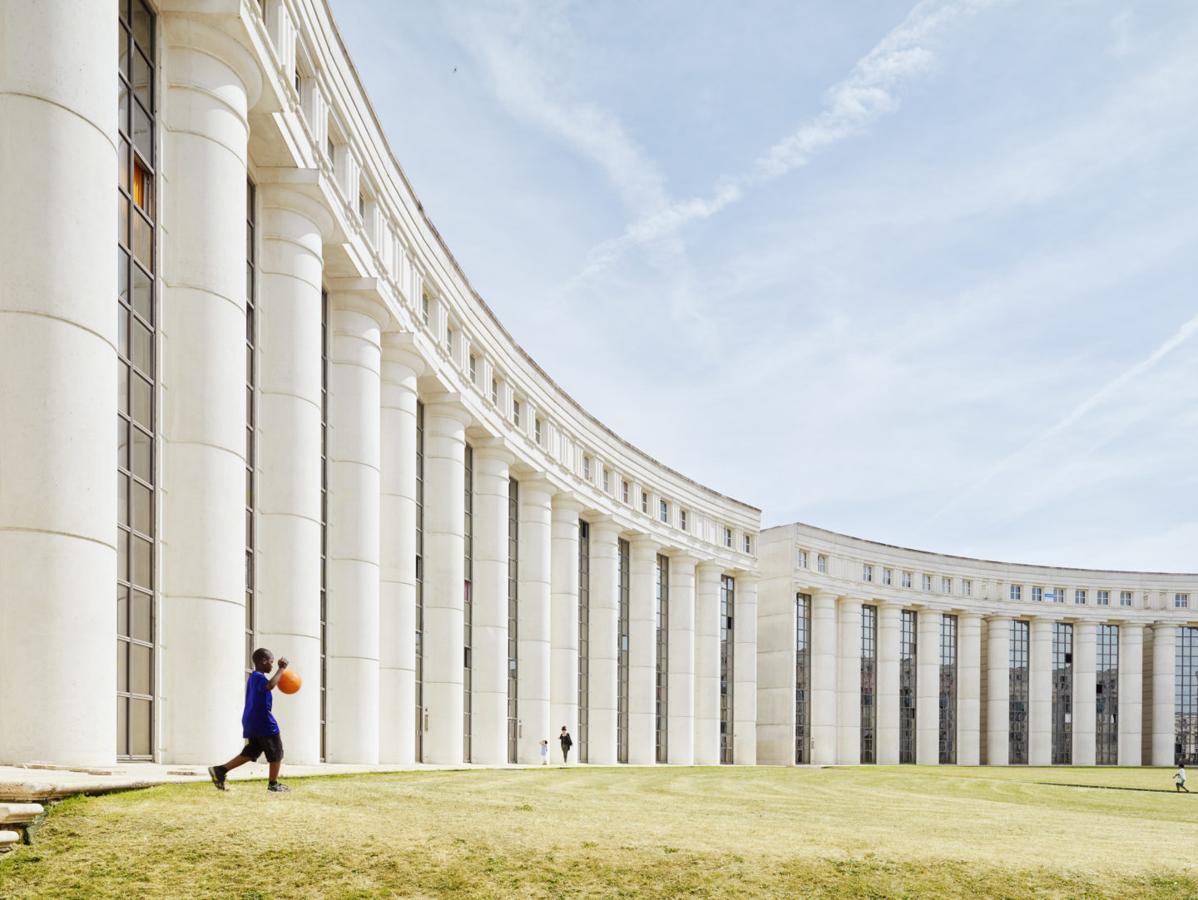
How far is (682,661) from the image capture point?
73875mm

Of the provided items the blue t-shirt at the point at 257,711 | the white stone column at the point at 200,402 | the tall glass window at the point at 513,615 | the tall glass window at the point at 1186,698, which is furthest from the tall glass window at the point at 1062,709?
the blue t-shirt at the point at 257,711

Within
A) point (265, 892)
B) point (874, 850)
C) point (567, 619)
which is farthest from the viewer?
point (567, 619)

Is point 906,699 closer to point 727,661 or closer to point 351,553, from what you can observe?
point 727,661

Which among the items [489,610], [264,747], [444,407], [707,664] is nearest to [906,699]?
[707,664]

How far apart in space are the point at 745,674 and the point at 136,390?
211ft

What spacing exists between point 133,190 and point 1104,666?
109 m

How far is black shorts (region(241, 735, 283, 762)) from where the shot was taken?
17.4 metres

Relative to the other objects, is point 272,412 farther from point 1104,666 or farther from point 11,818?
point 1104,666

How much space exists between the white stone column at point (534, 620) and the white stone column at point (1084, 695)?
227 ft

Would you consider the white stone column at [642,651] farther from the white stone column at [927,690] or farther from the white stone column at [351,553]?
the white stone column at [927,690]

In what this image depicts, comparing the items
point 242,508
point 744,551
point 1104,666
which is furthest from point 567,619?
point 1104,666

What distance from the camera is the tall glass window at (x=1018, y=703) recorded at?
354 ft

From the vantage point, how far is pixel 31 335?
58.8 ft

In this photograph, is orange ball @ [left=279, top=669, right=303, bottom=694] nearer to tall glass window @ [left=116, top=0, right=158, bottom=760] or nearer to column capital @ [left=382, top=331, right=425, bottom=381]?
tall glass window @ [left=116, top=0, right=158, bottom=760]
